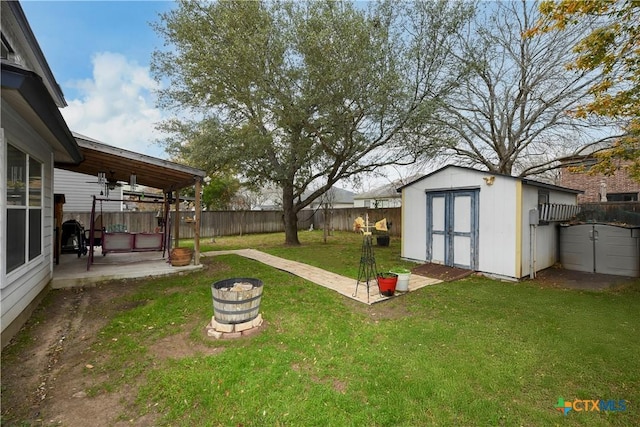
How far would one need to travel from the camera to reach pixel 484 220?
7.00 meters

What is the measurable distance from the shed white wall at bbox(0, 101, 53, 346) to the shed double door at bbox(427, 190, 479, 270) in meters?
8.37

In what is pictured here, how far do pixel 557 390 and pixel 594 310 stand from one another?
3.05 metres

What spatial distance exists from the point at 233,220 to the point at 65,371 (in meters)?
13.5

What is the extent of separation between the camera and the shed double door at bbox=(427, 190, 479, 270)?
23.7 feet

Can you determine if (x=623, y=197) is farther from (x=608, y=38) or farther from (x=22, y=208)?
(x=22, y=208)

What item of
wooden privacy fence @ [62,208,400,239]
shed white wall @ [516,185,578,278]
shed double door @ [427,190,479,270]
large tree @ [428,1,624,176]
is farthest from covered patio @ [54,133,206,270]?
large tree @ [428,1,624,176]

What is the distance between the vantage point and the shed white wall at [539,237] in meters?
6.62

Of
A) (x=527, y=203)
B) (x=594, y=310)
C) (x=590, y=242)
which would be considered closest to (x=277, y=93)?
(x=527, y=203)

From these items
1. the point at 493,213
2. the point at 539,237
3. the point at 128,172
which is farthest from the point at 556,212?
the point at 128,172

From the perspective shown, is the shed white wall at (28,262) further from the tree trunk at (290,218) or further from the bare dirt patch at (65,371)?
the tree trunk at (290,218)

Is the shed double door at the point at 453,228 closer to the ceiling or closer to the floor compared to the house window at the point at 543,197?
closer to the floor

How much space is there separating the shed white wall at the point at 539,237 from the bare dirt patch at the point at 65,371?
708cm

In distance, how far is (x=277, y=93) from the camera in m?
7.71

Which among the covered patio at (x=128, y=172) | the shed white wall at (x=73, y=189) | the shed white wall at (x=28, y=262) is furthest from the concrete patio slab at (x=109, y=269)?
the shed white wall at (x=73, y=189)
